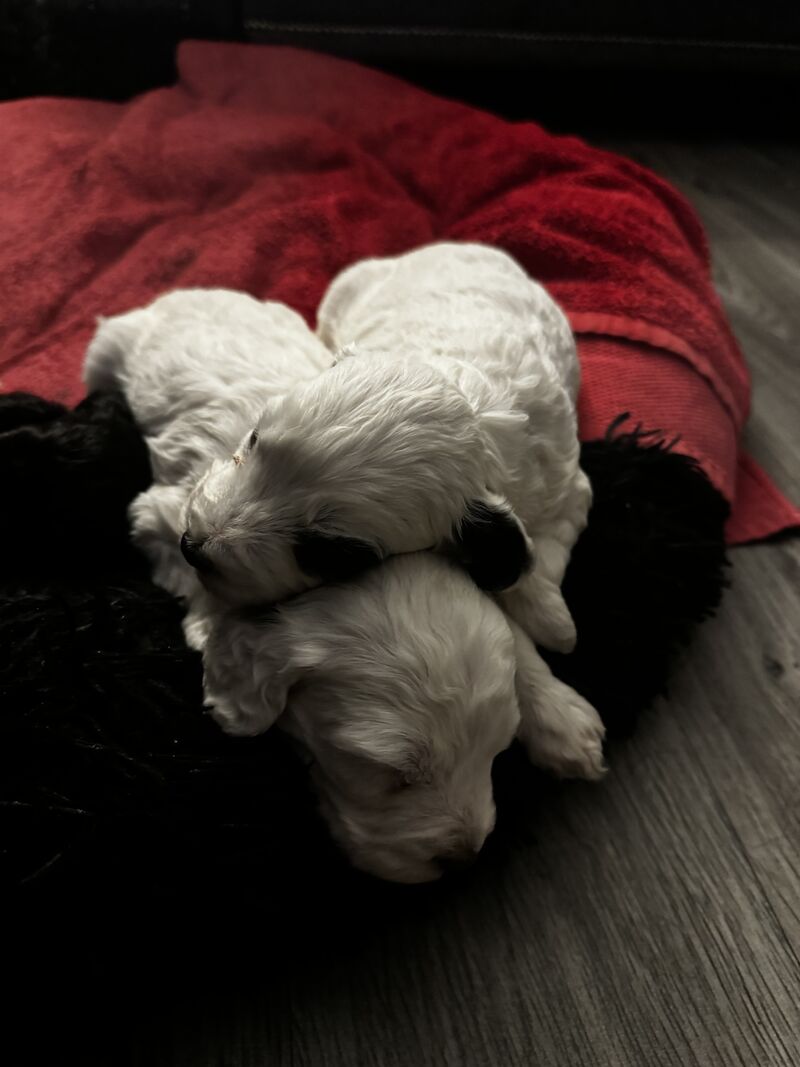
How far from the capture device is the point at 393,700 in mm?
1155

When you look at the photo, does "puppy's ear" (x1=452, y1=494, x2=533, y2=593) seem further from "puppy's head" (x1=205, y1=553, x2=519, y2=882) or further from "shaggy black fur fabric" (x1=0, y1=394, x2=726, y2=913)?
"shaggy black fur fabric" (x1=0, y1=394, x2=726, y2=913)

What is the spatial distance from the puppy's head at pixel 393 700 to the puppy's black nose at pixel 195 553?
0.12m

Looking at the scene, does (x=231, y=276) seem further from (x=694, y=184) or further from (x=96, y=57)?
(x=694, y=184)

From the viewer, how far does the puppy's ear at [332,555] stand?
1.18 m

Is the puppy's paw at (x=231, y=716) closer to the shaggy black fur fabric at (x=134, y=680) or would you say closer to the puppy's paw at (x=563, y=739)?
the shaggy black fur fabric at (x=134, y=680)

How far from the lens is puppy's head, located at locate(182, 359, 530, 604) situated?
1180 mm

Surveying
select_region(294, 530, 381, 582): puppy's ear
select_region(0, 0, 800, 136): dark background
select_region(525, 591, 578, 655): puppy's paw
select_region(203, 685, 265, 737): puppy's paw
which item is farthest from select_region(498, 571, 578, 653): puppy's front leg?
select_region(0, 0, 800, 136): dark background

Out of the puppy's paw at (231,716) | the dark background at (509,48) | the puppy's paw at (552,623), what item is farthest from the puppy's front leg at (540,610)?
the dark background at (509,48)

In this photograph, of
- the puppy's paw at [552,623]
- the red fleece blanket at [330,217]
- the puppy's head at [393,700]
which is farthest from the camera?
the red fleece blanket at [330,217]

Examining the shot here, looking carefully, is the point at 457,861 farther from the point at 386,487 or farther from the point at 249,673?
the point at 386,487

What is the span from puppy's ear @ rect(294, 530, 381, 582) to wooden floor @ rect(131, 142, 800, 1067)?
63 cm

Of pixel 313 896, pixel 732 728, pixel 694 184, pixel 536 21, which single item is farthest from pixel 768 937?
pixel 536 21

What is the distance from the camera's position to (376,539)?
1205 mm

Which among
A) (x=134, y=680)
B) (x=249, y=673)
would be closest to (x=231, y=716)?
(x=249, y=673)
